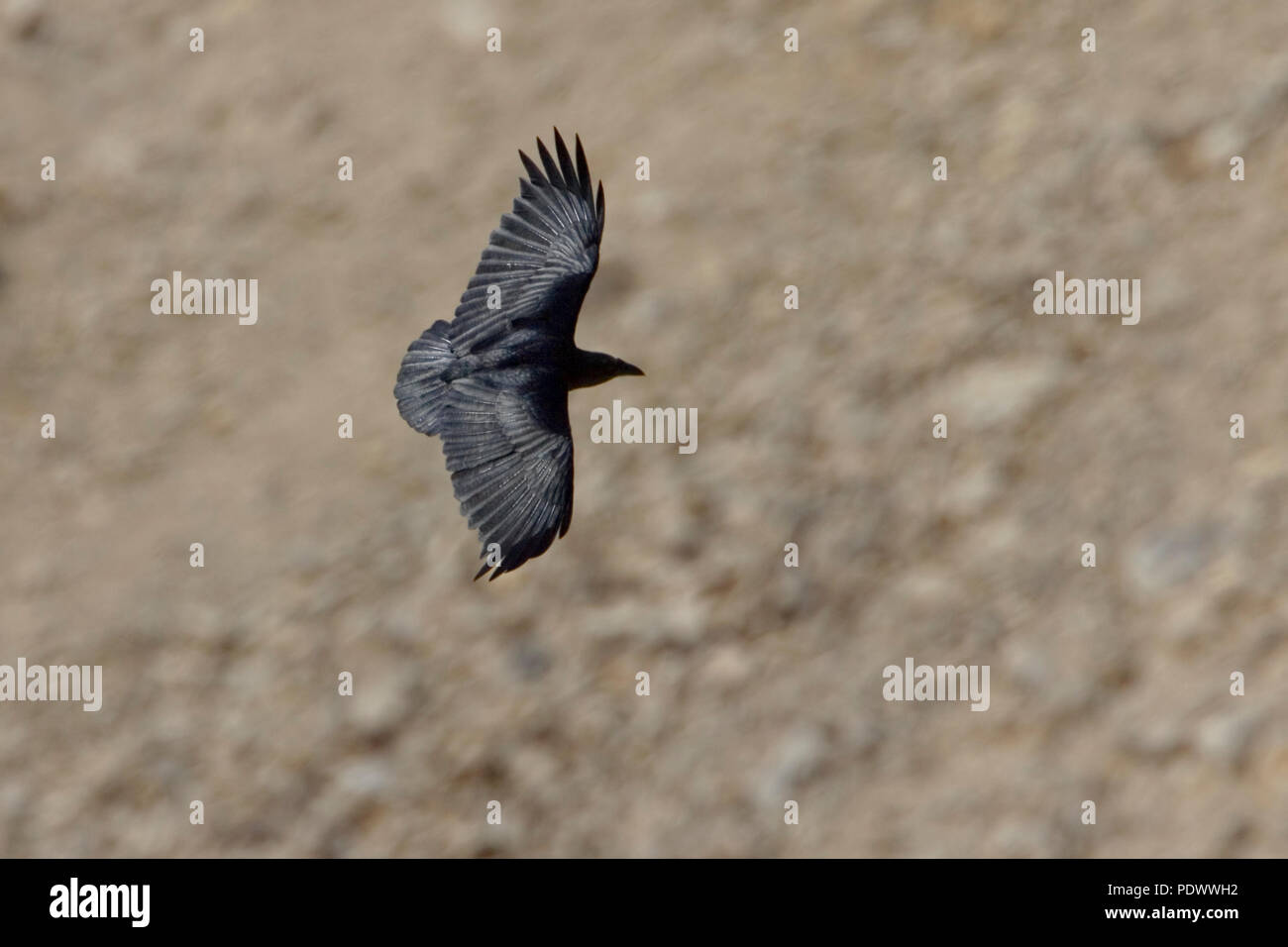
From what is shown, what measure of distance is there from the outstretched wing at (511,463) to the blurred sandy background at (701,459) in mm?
2835

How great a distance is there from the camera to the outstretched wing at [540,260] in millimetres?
7070

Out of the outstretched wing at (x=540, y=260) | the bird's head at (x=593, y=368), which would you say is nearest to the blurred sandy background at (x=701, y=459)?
the bird's head at (x=593, y=368)

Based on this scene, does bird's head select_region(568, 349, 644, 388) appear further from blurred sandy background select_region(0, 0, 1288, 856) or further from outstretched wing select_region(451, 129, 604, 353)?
blurred sandy background select_region(0, 0, 1288, 856)

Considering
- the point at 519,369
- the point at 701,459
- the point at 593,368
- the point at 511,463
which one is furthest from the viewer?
the point at 701,459

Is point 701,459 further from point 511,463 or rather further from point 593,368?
point 511,463

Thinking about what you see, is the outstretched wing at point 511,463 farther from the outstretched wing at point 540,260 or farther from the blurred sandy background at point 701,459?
the blurred sandy background at point 701,459

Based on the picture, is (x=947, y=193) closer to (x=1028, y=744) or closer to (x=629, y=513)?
(x=629, y=513)

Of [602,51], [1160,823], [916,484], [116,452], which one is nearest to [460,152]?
[602,51]

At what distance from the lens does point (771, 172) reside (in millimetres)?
10742

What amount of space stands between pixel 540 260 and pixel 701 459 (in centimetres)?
288

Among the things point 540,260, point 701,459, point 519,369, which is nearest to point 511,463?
point 519,369

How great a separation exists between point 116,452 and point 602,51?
4071 millimetres

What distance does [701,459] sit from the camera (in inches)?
386

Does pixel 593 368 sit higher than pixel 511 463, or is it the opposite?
pixel 593 368
